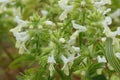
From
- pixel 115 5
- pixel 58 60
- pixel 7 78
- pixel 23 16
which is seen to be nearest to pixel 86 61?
pixel 58 60

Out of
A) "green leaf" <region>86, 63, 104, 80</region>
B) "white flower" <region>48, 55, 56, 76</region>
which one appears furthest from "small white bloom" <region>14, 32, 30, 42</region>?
"green leaf" <region>86, 63, 104, 80</region>

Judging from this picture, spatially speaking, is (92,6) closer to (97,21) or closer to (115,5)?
(97,21)

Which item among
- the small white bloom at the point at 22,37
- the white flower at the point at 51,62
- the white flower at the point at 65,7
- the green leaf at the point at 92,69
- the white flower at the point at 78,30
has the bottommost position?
the green leaf at the point at 92,69

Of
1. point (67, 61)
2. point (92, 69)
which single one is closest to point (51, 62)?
point (67, 61)

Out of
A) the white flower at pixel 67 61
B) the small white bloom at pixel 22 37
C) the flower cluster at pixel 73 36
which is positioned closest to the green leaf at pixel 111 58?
the flower cluster at pixel 73 36

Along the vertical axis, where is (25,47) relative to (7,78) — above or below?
above

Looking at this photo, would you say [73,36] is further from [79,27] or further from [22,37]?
[22,37]

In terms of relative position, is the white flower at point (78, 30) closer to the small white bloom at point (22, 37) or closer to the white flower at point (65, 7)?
the white flower at point (65, 7)

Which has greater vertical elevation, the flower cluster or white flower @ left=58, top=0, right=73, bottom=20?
white flower @ left=58, top=0, right=73, bottom=20

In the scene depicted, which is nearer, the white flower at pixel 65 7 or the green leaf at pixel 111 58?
the green leaf at pixel 111 58

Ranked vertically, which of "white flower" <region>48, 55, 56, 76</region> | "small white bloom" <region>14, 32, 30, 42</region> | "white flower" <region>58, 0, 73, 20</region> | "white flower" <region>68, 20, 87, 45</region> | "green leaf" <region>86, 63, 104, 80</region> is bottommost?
"green leaf" <region>86, 63, 104, 80</region>

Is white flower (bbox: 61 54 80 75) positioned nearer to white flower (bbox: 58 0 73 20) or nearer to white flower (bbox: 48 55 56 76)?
white flower (bbox: 48 55 56 76)
